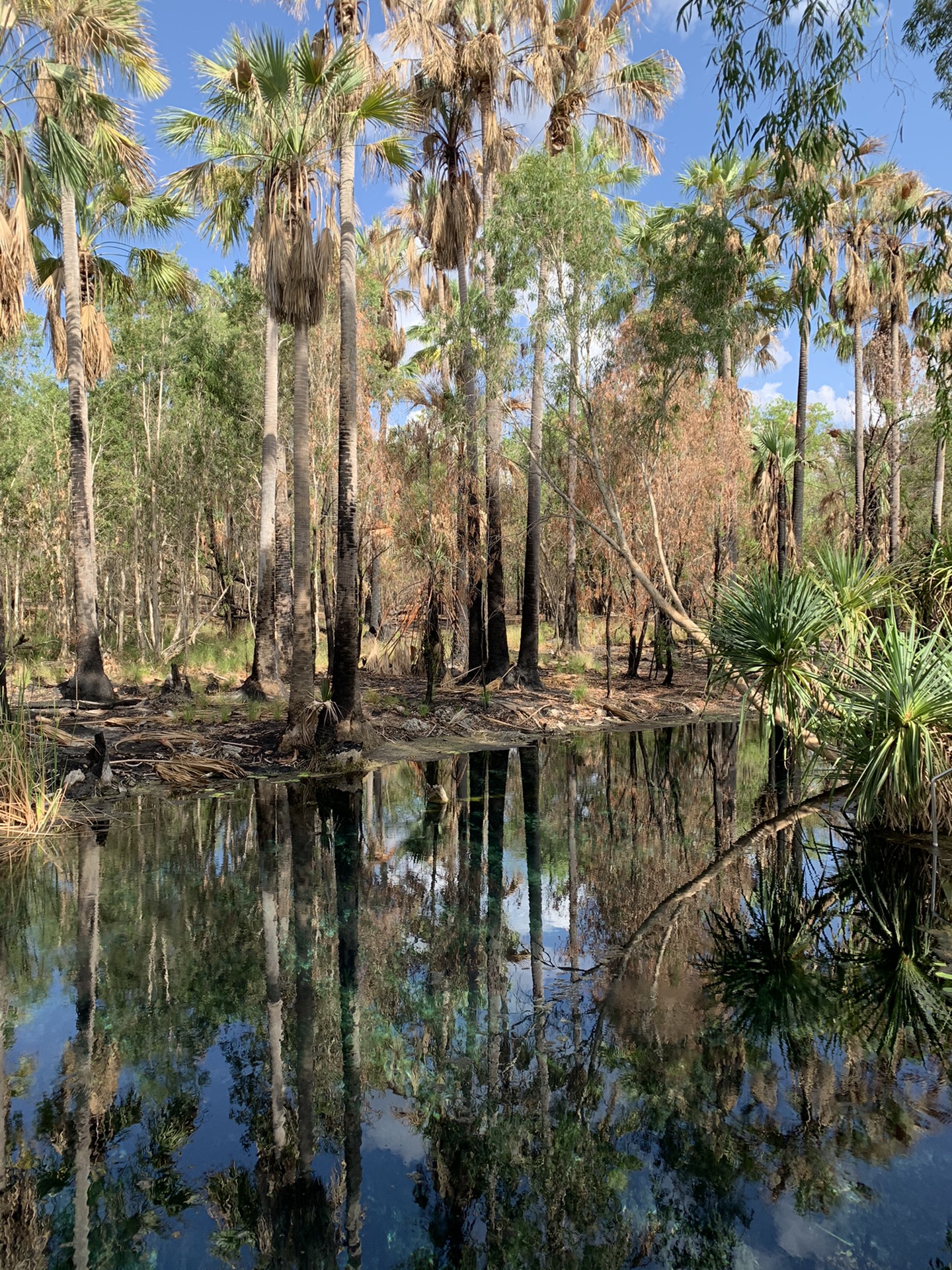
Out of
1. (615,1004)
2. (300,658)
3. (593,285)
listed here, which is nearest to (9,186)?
(300,658)

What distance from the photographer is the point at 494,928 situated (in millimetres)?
6652

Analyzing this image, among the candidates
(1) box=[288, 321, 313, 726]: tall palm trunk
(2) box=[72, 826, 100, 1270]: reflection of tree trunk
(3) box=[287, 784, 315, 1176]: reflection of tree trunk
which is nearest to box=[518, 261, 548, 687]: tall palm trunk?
(1) box=[288, 321, 313, 726]: tall palm trunk

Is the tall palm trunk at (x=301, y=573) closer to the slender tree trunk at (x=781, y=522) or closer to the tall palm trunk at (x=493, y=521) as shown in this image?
the tall palm trunk at (x=493, y=521)

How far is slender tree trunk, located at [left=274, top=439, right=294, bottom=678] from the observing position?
18.9 meters

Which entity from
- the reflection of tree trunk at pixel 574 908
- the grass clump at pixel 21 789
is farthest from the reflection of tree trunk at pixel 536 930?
the grass clump at pixel 21 789

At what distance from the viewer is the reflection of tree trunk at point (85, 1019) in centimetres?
343

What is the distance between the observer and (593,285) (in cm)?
1505

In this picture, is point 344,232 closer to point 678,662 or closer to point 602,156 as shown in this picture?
point 602,156

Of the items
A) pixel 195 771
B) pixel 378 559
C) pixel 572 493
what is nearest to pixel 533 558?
pixel 572 493

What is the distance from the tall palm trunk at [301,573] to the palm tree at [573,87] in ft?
19.5

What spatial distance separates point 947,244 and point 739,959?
270 inches

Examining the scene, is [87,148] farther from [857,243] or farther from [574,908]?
[857,243]

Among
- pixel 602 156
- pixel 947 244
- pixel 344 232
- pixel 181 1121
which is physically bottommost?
pixel 181 1121

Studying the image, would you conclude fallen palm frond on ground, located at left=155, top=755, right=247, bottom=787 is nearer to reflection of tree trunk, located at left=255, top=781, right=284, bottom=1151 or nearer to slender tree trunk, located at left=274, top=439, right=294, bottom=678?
reflection of tree trunk, located at left=255, top=781, right=284, bottom=1151
